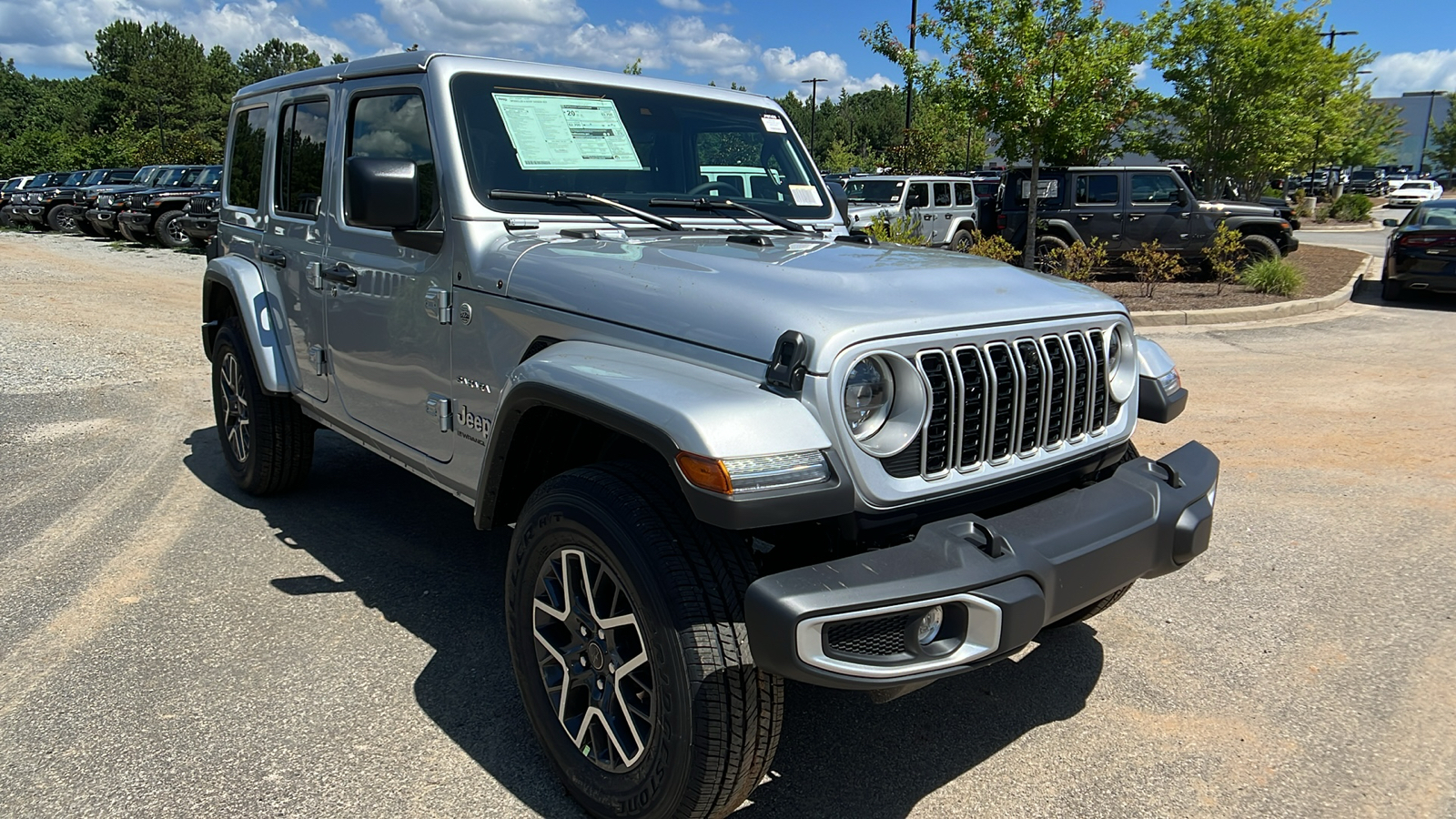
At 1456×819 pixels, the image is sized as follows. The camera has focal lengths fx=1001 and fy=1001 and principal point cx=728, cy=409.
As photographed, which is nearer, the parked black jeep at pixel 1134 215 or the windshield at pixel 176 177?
the parked black jeep at pixel 1134 215

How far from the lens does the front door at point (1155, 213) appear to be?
15.1m

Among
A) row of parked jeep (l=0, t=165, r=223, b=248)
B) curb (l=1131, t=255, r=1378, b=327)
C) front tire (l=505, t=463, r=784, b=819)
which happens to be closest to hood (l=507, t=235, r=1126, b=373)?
front tire (l=505, t=463, r=784, b=819)

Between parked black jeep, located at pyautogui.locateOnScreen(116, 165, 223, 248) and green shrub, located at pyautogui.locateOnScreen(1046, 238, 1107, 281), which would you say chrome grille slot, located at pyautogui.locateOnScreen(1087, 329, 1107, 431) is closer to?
green shrub, located at pyautogui.locateOnScreen(1046, 238, 1107, 281)

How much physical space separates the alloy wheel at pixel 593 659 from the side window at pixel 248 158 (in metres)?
3.19

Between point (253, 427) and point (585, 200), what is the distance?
255cm

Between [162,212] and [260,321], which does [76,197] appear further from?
[260,321]

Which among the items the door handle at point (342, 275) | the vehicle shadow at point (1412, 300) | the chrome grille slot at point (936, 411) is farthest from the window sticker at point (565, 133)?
the vehicle shadow at point (1412, 300)

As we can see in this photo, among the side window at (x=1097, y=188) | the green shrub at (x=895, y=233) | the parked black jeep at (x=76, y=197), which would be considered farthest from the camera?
the parked black jeep at (x=76, y=197)

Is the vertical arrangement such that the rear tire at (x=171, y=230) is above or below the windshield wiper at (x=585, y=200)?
below

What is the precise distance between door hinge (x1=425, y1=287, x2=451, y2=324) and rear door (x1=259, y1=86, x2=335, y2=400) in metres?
1.01

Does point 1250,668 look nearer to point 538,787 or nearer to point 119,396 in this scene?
point 538,787

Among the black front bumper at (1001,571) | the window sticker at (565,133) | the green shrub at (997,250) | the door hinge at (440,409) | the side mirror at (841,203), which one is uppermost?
the window sticker at (565,133)

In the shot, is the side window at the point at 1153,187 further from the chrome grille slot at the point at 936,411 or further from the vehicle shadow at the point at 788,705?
the chrome grille slot at the point at 936,411

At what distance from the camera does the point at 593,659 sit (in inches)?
103
